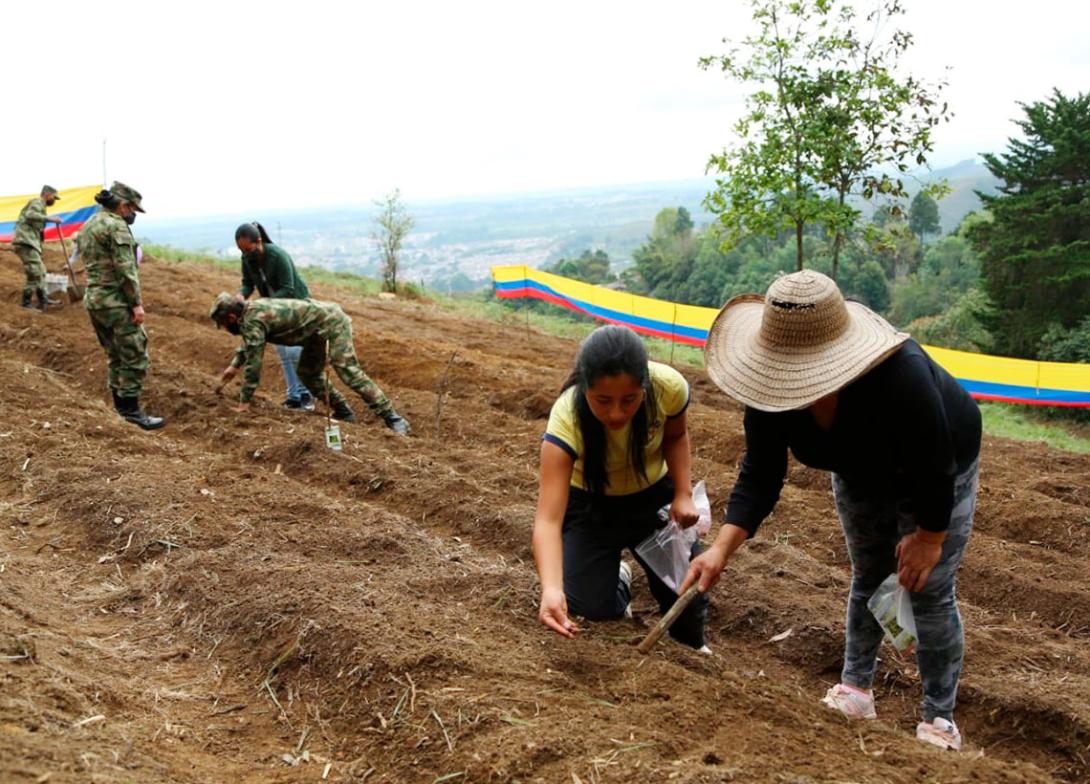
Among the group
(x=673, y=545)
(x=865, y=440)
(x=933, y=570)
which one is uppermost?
(x=865, y=440)

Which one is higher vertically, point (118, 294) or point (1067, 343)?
point (118, 294)

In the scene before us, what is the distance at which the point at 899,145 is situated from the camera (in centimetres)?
983

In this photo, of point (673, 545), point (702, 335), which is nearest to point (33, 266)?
point (702, 335)

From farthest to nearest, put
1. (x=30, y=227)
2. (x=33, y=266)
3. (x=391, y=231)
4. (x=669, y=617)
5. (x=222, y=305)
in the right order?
1. (x=391, y=231)
2. (x=30, y=227)
3. (x=33, y=266)
4. (x=222, y=305)
5. (x=669, y=617)

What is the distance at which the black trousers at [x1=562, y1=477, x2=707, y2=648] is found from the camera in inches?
130

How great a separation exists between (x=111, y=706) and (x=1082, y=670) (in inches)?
137

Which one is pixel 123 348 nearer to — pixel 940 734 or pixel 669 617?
pixel 669 617

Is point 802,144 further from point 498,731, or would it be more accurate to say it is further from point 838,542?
point 498,731

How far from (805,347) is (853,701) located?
137 cm

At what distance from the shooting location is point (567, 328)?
16047 millimetres

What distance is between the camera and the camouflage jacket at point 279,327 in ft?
21.7

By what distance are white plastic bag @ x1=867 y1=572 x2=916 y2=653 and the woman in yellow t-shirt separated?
62 centimetres

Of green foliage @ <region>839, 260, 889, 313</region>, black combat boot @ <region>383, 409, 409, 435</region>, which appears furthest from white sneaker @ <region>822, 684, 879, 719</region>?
green foliage @ <region>839, 260, 889, 313</region>

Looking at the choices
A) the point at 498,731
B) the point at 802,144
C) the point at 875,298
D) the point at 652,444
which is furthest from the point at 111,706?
the point at 875,298
